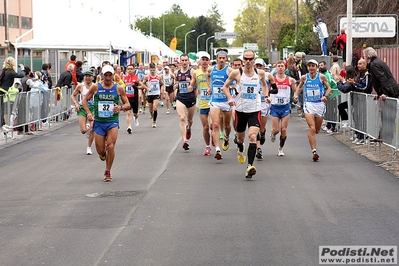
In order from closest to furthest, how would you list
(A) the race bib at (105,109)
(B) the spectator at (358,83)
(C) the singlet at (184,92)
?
(A) the race bib at (105,109) → (C) the singlet at (184,92) → (B) the spectator at (358,83)

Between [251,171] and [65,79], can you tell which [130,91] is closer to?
[65,79]

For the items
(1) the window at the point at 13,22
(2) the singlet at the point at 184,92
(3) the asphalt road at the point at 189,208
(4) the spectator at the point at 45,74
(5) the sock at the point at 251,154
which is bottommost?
(3) the asphalt road at the point at 189,208

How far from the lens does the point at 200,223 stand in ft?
28.7

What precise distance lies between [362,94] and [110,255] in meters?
11.0

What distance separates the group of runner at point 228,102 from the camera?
41.4 ft

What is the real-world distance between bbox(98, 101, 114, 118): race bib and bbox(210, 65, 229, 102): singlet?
2.99 metres

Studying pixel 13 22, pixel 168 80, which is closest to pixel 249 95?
pixel 168 80

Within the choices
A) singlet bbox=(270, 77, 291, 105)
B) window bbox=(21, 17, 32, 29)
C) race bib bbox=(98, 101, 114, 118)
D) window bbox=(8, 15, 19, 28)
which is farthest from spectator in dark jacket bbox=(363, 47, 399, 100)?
window bbox=(21, 17, 32, 29)

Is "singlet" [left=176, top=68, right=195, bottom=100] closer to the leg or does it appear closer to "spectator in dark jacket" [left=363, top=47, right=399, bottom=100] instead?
the leg

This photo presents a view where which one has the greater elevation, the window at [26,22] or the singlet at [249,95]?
the window at [26,22]

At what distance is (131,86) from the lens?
2402 cm

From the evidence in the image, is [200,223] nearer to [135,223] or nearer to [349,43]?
[135,223]

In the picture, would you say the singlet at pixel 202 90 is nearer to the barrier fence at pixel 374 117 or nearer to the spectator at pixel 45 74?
the barrier fence at pixel 374 117

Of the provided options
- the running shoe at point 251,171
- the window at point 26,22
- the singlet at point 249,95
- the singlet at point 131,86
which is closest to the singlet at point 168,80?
the singlet at point 131,86
